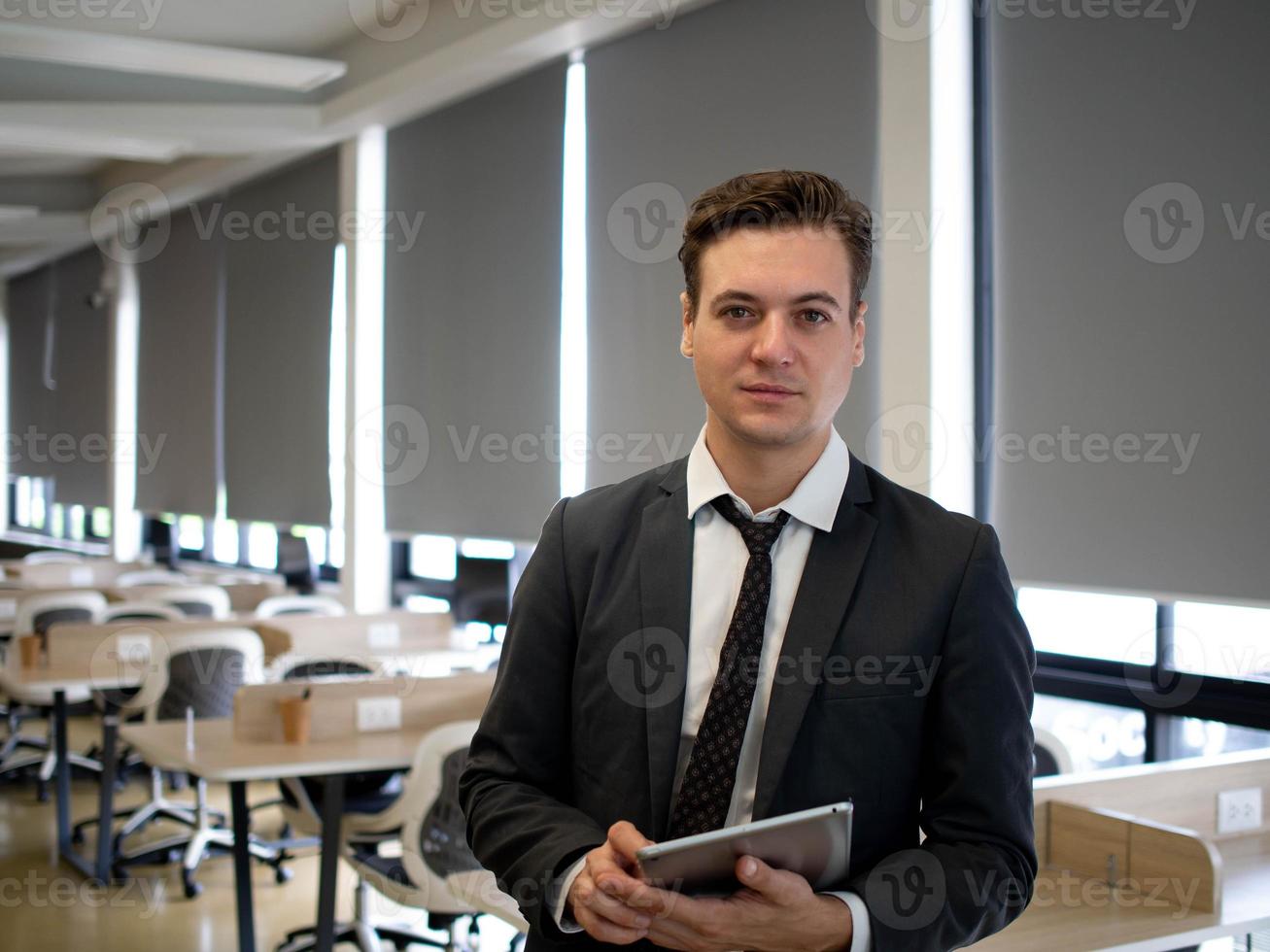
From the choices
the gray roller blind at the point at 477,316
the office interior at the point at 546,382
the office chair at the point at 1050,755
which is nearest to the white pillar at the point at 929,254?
the office interior at the point at 546,382

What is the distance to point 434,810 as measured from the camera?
11.2ft

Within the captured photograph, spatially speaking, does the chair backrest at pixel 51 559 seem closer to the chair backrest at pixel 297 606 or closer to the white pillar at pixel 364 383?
the white pillar at pixel 364 383

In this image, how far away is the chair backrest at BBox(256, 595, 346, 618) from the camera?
6.47 m

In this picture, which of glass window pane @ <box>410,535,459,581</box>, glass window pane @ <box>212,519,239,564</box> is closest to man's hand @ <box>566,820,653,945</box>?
glass window pane @ <box>410,535,459,581</box>

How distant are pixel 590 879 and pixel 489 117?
576 cm

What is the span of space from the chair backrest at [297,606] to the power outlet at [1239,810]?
4630 millimetres

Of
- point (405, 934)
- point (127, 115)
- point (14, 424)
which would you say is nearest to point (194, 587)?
point (127, 115)

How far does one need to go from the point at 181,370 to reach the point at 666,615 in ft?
30.4

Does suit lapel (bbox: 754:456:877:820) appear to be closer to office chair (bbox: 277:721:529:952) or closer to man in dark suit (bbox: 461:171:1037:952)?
man in dark suit (bbox: 461:171:1037:952)

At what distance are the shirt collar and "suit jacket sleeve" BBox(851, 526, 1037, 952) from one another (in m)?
0.16

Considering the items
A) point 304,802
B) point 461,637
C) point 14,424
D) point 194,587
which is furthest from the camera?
point 14,424

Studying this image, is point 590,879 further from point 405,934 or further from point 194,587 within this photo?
point 194,587

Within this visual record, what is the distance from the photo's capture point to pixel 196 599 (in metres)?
6.83

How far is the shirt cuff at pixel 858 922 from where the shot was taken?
3.88ft
